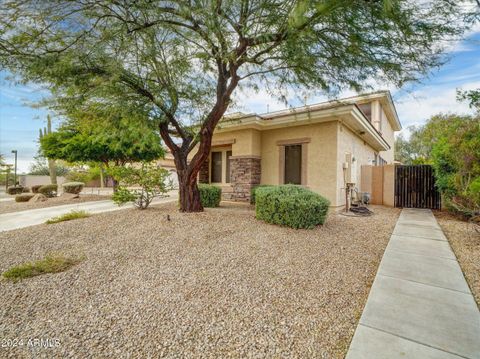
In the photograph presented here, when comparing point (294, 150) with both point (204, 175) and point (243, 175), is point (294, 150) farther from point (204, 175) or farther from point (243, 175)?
point (204, 175)

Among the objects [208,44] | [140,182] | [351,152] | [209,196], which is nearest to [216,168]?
[209,196]

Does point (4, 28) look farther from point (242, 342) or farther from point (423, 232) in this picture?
point (423, 232)

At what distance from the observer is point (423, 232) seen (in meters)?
6.48

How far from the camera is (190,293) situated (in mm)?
3014

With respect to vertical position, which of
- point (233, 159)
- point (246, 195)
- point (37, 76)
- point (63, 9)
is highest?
point (63, 9)

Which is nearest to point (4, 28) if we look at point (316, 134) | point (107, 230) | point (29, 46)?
point (29, 46)

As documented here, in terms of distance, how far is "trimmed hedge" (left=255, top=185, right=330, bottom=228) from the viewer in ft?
19.4

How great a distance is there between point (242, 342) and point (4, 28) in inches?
263

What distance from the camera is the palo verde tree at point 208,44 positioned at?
13.7 ft

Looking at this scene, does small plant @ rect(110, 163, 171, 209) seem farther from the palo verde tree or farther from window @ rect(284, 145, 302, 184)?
window @ rect(284, 145, 302, 184)

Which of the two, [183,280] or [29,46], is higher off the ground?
[29,46]

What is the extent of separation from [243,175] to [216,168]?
7.87ft

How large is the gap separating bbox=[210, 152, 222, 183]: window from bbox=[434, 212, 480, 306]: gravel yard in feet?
30.0

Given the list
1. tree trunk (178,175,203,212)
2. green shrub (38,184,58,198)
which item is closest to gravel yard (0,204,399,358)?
tree trunk (178,175,203,212)
